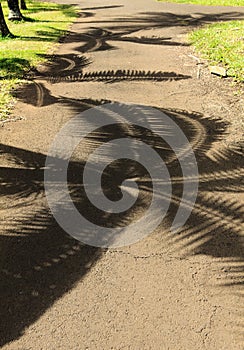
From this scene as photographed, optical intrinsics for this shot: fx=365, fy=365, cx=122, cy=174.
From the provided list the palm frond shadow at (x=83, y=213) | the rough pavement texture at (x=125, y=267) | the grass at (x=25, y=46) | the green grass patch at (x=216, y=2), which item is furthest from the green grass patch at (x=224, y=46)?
the green grass patch at (x=216, y=2)

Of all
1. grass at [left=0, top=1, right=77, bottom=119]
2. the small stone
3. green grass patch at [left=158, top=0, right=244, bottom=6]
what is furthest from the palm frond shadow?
green grass patch at [left=158, top=0, right=244, bottom=6]

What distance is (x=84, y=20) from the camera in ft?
51.4

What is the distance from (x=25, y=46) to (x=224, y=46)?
17.6 feet

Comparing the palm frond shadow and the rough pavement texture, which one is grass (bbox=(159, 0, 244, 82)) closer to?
the rough pavement texture

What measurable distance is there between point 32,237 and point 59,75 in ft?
17.4

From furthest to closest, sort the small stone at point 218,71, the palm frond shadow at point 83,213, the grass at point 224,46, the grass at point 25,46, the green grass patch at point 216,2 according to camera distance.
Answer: the green grass patch at point 216,2 → the grass at point 224,46 → the small stone at point 218,71 → the grass at point 25,46 → the palm frond shadow at point 83,213

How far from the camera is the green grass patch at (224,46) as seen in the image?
25.8 feet

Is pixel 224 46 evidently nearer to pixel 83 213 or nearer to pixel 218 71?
pixel 218 71

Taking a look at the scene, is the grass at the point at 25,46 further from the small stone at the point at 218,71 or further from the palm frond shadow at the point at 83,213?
the small stone at the point at 218,71

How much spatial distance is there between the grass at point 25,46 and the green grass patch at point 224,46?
414 centimetres

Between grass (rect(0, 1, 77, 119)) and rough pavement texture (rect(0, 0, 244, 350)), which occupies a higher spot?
grass (rect(0, 1, 77, 119))

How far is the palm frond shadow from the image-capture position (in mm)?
2645

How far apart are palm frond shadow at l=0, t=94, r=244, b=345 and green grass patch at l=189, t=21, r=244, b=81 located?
365 cm

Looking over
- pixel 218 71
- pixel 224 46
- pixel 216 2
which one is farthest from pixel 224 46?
pixel 216 2
